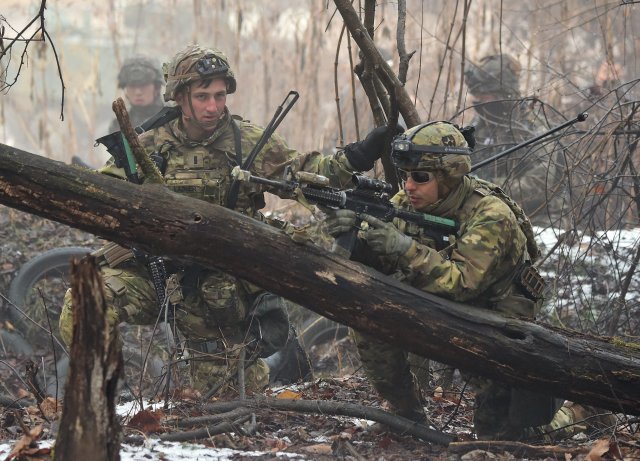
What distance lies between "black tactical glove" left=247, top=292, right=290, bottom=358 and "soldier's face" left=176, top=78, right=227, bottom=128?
3.85ft

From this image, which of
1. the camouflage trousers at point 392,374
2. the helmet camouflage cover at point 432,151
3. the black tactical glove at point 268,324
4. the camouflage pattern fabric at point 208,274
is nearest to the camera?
the helmet camouflage cover at point 432,151

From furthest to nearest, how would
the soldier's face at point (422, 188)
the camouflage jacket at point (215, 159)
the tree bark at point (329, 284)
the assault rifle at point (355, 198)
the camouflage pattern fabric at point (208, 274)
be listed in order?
1. the camouflage jacket at point (215, 159)
2. the camouflage pattern fabric at point (208, 274)
3. the soldier's face at point (422, 188)
4. the assault rifle at point (355, 198)
5. the tree bark at point (329, 284)

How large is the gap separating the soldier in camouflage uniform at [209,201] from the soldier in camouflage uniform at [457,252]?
3.24 ft

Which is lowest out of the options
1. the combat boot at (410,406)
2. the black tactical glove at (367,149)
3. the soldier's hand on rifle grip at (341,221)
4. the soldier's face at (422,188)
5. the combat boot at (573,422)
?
the combat boot at (573,422)

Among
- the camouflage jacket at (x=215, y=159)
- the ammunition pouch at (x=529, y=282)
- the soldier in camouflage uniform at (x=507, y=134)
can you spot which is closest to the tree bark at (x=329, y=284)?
the ammunition pouch at (x=529, y=282)

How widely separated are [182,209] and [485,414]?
1.88m

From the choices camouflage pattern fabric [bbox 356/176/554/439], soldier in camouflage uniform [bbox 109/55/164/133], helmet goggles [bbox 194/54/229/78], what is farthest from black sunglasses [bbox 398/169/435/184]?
soldier in camouflage uniform [bbox 109/55/164/133]

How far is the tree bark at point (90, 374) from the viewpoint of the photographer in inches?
98.2

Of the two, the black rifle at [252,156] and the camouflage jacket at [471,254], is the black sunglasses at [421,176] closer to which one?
the camouflage jacket at [471,254]

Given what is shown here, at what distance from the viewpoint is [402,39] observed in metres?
4.87

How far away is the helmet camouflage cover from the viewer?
12.2 ft

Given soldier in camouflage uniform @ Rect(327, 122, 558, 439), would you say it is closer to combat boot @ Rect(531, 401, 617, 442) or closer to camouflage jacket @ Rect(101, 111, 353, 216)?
combat boot @ Rect(531, 401, 617, 442)

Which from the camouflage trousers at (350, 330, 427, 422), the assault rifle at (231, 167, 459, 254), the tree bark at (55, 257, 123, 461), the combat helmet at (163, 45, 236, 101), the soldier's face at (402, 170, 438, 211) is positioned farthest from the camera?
the combat helmet at (163, 45, 236, 101)

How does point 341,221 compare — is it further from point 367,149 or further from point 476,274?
point 367,149
